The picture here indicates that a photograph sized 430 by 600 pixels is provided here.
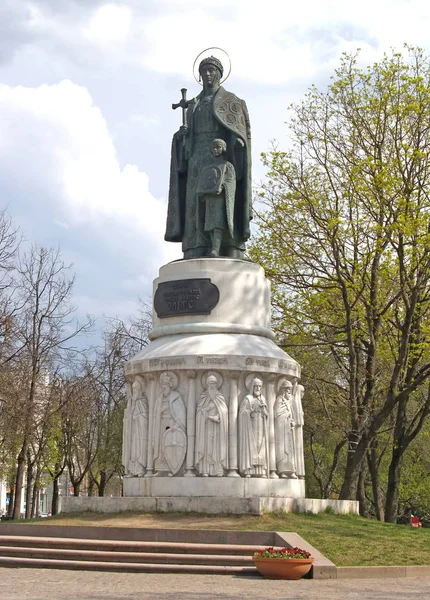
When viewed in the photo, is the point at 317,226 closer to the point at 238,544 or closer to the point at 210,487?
the point at 210,487

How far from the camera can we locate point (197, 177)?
17984 millimetres

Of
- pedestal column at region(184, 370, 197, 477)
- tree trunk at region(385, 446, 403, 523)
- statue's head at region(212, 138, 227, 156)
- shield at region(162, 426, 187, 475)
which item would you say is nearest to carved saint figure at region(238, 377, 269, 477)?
pedestal column at region(184, 370, 197, 477)

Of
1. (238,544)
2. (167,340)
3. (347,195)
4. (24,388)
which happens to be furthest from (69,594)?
(24,388)

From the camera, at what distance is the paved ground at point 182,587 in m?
8.88

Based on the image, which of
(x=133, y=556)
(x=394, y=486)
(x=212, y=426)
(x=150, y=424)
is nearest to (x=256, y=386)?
(x=212, y=426)

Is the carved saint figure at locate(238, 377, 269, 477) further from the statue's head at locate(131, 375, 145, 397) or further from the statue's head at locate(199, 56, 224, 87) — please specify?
the statue's head at locate(199, 56, 224, 87)

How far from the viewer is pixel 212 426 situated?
14.9m

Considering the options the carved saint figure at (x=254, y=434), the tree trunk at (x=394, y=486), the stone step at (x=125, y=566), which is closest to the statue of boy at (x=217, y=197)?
the carved saint figure at (x=254, y=434)

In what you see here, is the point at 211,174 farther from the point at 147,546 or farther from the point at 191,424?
the point at 147,546

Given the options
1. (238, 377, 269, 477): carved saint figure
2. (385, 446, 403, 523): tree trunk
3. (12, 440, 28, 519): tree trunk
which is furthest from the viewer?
(12, 440, 28, 519): tree trunk

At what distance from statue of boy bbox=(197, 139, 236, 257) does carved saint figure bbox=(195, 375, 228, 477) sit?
383 cm

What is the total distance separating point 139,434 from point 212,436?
1.60m

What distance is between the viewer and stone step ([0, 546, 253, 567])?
11172mm

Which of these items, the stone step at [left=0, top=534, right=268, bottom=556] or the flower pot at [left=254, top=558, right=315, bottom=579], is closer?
the flower pot at [left=254, top=558, right=315, bottom=579]
